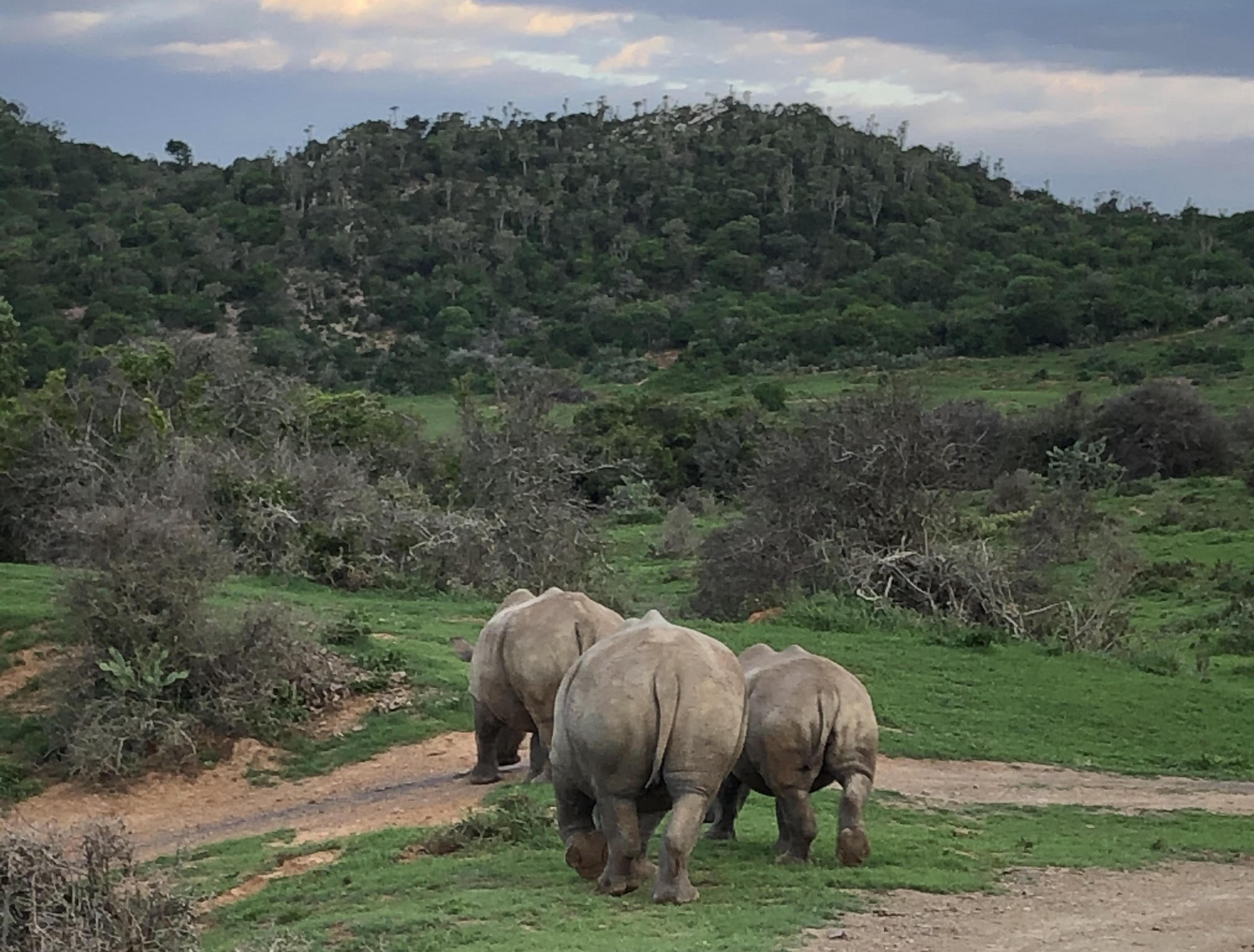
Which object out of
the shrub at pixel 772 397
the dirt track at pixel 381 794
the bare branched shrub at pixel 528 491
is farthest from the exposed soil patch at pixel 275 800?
the shrub at pixel 772 397

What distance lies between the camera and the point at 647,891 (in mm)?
9055

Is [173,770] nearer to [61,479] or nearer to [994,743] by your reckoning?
[994,743]

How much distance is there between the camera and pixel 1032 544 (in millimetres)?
28328

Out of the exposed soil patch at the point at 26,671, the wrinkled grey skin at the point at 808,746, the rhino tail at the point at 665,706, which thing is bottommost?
the exposed soil patch at the point at 26,671

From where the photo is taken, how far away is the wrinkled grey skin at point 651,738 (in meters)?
8.71

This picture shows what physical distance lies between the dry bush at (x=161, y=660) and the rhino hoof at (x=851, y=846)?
806 cm

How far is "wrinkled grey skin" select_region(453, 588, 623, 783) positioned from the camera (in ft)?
40.3

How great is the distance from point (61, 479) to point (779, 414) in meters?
28.0

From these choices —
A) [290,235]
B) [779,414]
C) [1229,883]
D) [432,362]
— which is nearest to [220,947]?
[1229,883]

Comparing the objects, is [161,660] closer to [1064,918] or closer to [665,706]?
[665,706]

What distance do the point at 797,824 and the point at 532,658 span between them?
3.15 meters

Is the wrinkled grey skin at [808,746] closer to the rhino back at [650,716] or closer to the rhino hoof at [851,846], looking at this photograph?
the rhino hoof at [851,846]

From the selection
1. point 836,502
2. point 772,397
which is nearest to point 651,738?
point 836,502

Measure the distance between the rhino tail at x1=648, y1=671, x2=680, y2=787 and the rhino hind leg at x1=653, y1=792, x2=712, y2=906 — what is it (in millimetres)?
277
